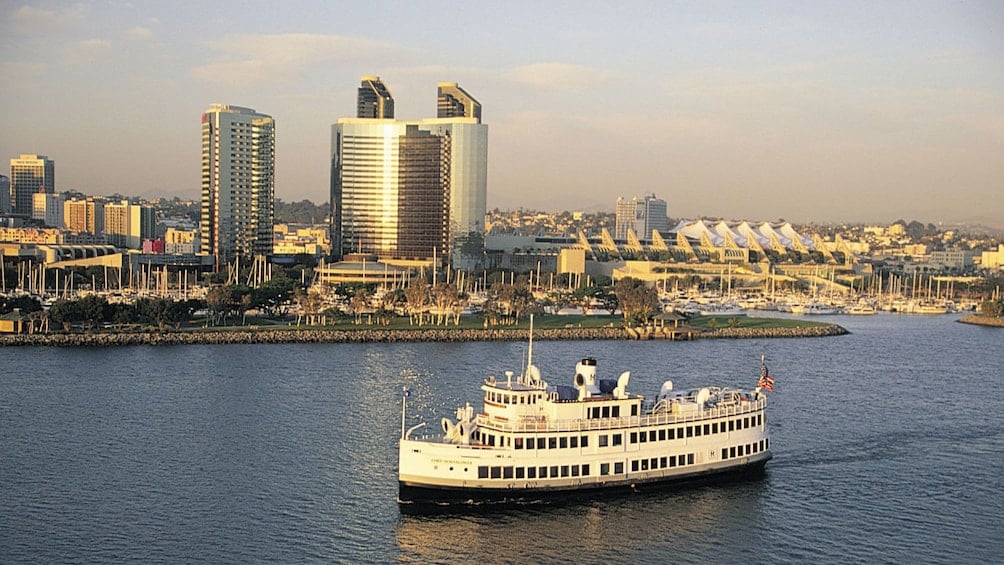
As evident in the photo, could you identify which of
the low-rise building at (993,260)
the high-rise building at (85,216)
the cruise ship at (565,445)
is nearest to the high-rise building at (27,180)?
the high-rise building at (85,216)

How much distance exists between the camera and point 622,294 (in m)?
53.5

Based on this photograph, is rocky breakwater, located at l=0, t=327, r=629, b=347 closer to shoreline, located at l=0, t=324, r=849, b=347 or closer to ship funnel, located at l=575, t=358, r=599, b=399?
shoreline, located at l=0, t=324, r=849, b=347

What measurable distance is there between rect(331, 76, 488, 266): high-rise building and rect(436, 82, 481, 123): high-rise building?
5098 mm

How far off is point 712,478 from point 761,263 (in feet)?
255

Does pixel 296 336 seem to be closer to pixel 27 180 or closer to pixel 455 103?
pixel 455 103

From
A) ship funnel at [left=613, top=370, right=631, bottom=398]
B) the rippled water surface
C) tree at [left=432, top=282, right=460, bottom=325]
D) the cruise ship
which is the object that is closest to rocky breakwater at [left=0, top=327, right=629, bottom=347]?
tree at [left=432, top=282, right=460, bottom=325]

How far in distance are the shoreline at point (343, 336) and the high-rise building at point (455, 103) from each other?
44.7m

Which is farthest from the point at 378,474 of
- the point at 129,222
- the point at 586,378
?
the point at 129,222

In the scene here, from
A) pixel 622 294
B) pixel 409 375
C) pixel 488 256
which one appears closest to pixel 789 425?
pixel 409 375

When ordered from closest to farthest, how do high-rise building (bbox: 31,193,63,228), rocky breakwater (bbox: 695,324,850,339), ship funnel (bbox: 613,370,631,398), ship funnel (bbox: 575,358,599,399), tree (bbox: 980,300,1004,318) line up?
ship funnel (bbox: 575,358,599,399) → ship funnel (bbox: 613,370,631,398) → rocky breakwater (bbox: 695,324,850,339) → tree (bbox: 980,300,1004,318) → high-rise building (bbox: 31,193,63,228)

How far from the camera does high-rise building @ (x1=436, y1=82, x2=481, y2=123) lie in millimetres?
92000

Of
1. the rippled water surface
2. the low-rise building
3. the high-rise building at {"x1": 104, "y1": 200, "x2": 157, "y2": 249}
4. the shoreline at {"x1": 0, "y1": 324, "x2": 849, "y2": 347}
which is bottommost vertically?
the rippled water surface

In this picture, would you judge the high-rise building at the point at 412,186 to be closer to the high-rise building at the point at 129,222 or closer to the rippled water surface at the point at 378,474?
the high-rise building at the point at 129,222

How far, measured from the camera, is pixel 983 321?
209ft
